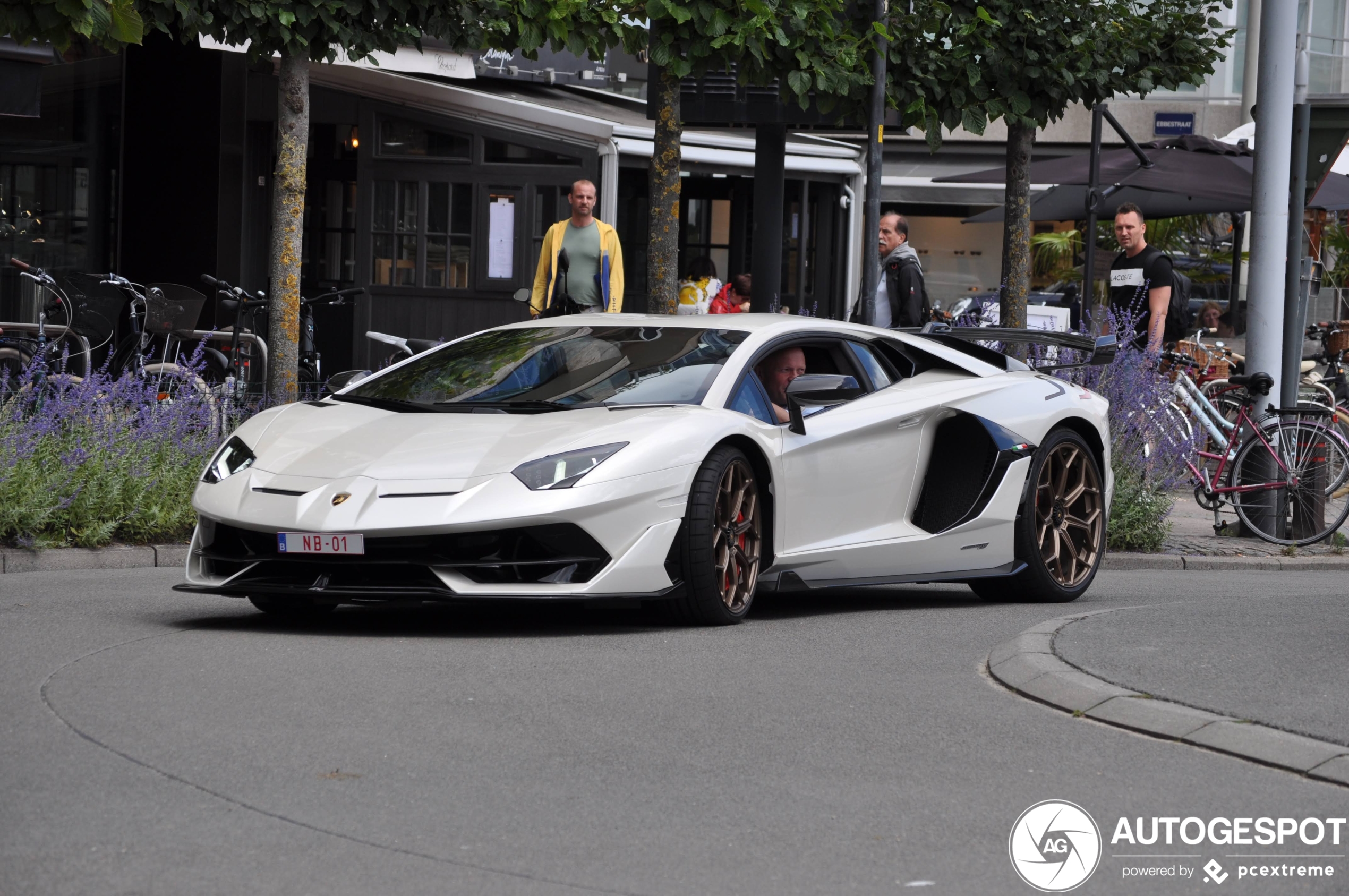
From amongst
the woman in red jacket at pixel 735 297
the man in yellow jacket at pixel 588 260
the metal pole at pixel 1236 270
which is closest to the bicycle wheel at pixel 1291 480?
the man in yellow jacket at pixel 588 260

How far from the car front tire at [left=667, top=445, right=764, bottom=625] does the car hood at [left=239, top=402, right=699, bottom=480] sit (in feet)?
0.87

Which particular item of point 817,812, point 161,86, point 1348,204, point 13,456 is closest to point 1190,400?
point 1348,204

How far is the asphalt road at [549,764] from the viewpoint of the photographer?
4.00 meters

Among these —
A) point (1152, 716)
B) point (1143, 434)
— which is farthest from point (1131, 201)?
point (1152, 716)

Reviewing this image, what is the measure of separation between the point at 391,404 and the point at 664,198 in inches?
219

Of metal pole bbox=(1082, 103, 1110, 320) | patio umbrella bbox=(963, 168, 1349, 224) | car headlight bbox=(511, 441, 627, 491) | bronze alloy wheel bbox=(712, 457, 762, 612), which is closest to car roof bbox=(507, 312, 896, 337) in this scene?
bronze alloy wheel bbox=(712, 457, 762, 612)

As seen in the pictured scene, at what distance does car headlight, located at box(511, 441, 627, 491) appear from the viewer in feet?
21.9

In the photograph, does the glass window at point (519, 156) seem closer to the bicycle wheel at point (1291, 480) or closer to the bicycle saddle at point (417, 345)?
the bicycle saddle at point (417, 345)

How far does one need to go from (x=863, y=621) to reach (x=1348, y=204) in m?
11.6

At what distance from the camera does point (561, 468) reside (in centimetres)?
672

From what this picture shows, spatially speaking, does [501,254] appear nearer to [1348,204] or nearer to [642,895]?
[1348,204]

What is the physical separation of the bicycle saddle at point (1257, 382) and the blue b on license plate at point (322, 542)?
7372 mm

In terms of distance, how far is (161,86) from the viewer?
18.7 metres

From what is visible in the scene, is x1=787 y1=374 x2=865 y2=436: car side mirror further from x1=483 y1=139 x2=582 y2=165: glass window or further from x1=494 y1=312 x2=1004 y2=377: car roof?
x1=483 y1=139 x2=582 y2=165: glass window
